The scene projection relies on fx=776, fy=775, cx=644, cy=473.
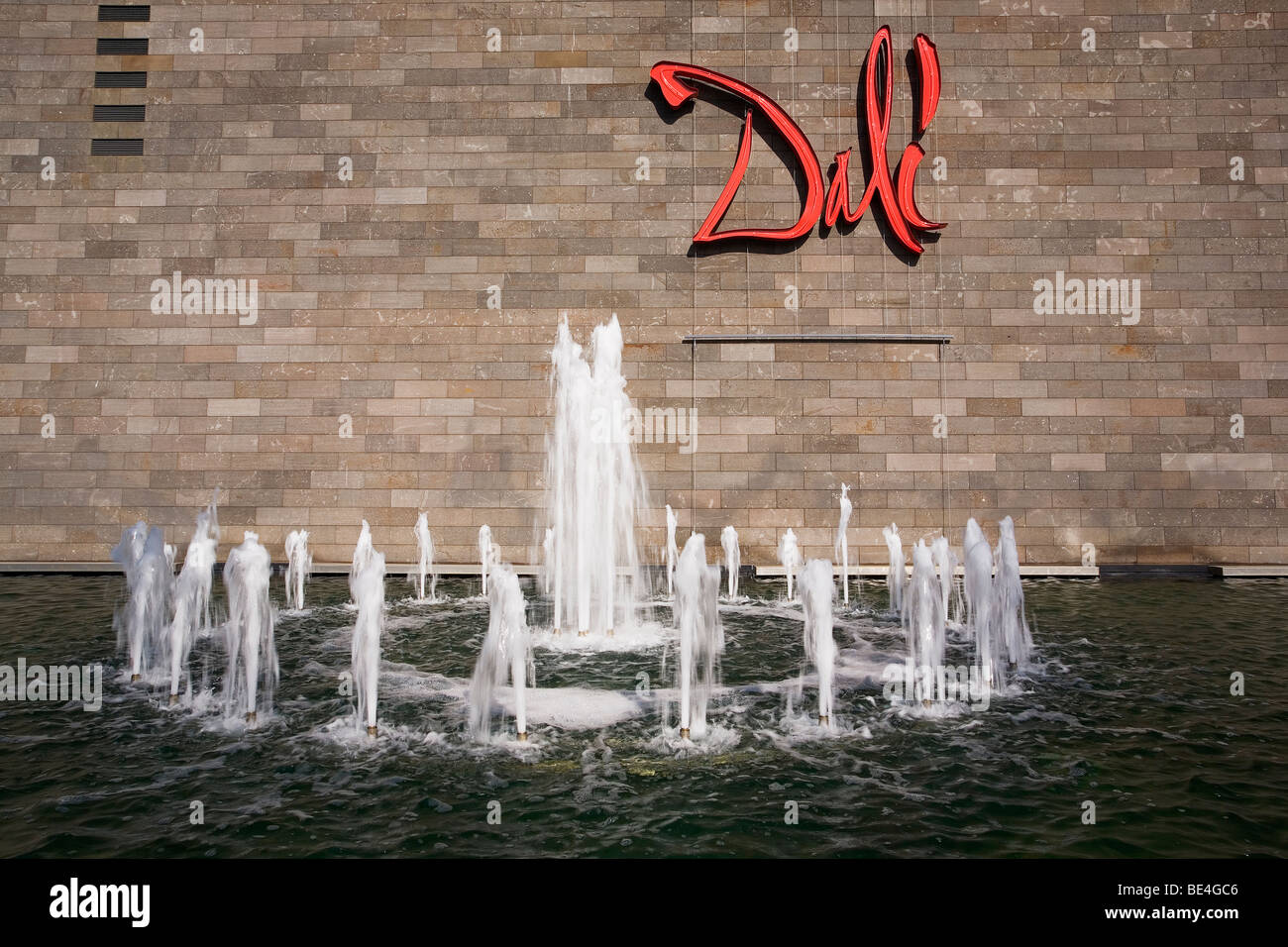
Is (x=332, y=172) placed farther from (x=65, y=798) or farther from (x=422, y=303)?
(x=65, y=798)

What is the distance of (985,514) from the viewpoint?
15.8 metres

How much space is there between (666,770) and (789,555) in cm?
978

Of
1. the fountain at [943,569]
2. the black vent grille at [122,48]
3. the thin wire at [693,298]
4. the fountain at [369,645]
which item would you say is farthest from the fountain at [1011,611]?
the black vent grille at [122,48]

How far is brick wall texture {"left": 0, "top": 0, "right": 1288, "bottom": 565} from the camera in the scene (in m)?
15.9

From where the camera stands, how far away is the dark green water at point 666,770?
4.72 m

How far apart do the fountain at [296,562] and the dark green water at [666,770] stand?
13.2 feet

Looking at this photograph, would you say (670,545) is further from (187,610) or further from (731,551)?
(187,610)

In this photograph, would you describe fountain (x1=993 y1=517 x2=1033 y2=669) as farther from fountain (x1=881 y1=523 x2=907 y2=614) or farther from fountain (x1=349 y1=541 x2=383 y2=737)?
fountain (x1=349 y1=541 x2=383 y2=737)

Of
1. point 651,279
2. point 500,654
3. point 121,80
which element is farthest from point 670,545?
point 121,80

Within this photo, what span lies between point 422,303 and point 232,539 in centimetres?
621

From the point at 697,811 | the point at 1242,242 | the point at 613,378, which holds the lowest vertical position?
the point at 697,811
